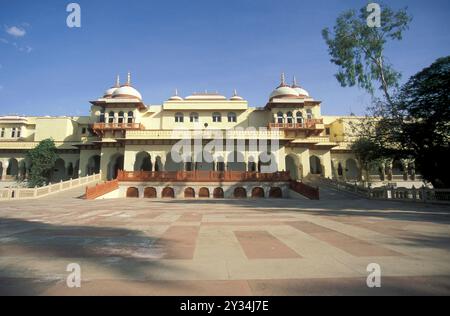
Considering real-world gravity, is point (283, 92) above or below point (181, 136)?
above

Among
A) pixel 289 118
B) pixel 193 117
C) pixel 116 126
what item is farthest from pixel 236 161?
pixel 116 126

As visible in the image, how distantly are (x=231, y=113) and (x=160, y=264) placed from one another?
32606 mm

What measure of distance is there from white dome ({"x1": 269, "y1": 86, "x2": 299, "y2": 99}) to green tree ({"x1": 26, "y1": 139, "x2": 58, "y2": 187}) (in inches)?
1197

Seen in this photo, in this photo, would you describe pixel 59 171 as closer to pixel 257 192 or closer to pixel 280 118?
pixel 257 192

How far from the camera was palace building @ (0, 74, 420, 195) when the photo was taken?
29859 mm

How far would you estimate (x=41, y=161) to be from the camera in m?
31.3

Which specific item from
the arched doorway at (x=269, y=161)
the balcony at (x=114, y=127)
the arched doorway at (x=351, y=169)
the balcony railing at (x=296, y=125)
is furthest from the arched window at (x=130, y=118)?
the arched doorway at (x=351, y=169)

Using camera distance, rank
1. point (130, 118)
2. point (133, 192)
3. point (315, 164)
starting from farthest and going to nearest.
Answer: point (315, 164)
point (130, 118)
point (133, 192)

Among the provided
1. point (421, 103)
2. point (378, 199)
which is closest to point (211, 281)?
point (378, 199)

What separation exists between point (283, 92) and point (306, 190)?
16.8m

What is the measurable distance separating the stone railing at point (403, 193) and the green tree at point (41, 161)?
3468 cm

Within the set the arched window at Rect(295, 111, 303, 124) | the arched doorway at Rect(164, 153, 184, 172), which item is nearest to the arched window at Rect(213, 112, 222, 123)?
the arched doorway at Rect(164, 153, 184, 172)

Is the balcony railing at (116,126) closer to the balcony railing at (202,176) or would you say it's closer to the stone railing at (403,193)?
the balcony railing at (202,176)
